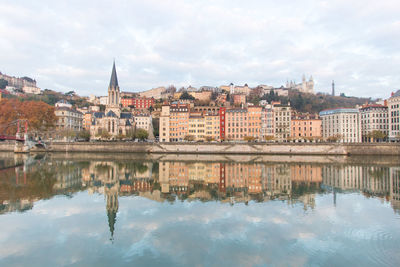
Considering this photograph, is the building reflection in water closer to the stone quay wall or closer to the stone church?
the stone quay wall

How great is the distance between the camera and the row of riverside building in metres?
73.7

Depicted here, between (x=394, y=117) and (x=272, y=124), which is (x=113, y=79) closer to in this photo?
(x=272, y=124)

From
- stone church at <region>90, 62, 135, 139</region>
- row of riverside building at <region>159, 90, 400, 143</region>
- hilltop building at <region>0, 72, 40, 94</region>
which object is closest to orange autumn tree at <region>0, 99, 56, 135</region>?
stone church at <region>90, 62, 135, 139</region>

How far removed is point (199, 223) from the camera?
1461cm

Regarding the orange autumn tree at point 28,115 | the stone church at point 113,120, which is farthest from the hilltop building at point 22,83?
the orange autumn tree at point 28,115

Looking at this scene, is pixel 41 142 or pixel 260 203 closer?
pixel 260 203

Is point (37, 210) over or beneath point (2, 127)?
beneath

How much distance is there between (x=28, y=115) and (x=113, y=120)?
22205 mm

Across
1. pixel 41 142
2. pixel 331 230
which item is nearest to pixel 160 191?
pixel 331 230

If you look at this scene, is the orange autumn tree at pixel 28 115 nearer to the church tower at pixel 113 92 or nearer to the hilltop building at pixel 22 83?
the church tower at pixel 113 92

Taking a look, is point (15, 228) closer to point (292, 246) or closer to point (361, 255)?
point (292, 246)

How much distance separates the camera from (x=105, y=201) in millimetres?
19953

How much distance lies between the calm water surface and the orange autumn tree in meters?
49.0

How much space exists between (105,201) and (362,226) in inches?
628
